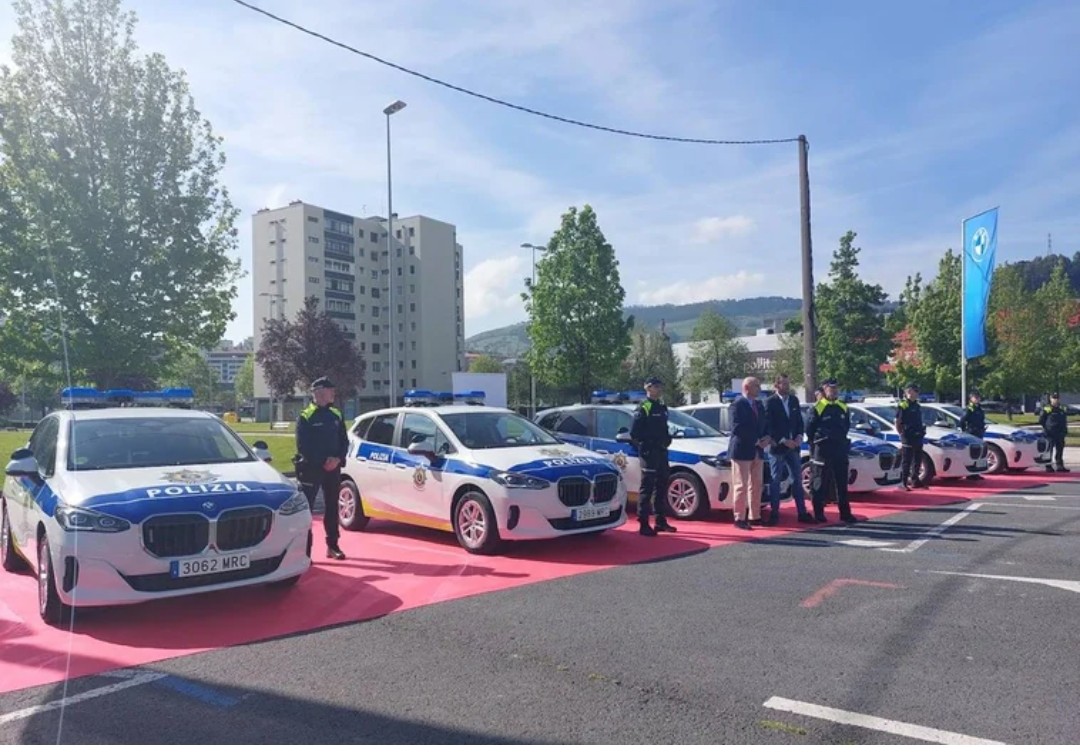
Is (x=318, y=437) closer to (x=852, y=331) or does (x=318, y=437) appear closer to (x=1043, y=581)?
(x=1043, y=581)

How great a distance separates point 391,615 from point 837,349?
38.9 metres

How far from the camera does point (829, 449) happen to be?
10453 mm

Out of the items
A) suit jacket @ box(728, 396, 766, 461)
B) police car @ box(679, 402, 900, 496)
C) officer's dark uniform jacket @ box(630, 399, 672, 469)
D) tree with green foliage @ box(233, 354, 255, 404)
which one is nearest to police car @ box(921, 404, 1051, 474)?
police car @ box(679, 402, 900, 496)

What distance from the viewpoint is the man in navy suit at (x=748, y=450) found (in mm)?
9992

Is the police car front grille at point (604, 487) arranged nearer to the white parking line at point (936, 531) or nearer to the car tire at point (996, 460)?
the white parking line at point (936, 531)

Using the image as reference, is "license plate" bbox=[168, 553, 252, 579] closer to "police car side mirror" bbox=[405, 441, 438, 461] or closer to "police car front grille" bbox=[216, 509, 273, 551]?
"police car front grille" bbox=[216, 509, 273, 551]

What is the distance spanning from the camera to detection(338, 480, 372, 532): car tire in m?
10.3

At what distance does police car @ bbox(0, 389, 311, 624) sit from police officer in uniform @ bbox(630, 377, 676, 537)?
4265mm

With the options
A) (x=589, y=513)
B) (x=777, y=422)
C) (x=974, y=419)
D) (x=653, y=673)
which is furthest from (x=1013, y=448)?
(x=653, y=673)

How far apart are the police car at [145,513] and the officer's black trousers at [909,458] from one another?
10.5 metres

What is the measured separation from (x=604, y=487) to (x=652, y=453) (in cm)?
125

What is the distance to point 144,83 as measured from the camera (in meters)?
17.0
